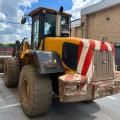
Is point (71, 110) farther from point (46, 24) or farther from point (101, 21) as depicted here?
point (101, 21)

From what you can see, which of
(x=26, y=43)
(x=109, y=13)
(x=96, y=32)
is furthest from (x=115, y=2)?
(x=26, y=43)

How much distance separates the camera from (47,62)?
4734 millimetres

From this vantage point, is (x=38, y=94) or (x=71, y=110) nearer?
(x=38, y=94)

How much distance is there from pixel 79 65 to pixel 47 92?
89 cm

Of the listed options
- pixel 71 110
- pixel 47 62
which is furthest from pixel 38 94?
pixel 71 110

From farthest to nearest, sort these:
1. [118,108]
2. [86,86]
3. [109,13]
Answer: [109,13] → [118,108] → [86,86]

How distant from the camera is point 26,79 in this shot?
5211mm

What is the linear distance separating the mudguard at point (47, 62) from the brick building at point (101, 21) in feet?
58.1

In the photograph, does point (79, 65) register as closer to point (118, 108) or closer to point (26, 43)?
point (118, 108)

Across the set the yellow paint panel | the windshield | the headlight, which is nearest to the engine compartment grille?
the yellow paint panel

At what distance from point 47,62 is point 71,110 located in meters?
1.61

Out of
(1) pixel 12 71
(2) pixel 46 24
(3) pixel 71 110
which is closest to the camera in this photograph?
(3) pixel 71 110

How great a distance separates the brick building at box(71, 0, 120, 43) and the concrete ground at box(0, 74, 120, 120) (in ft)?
53.7

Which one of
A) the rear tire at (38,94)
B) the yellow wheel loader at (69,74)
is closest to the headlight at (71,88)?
the yellow wheel loader at (69,74)
